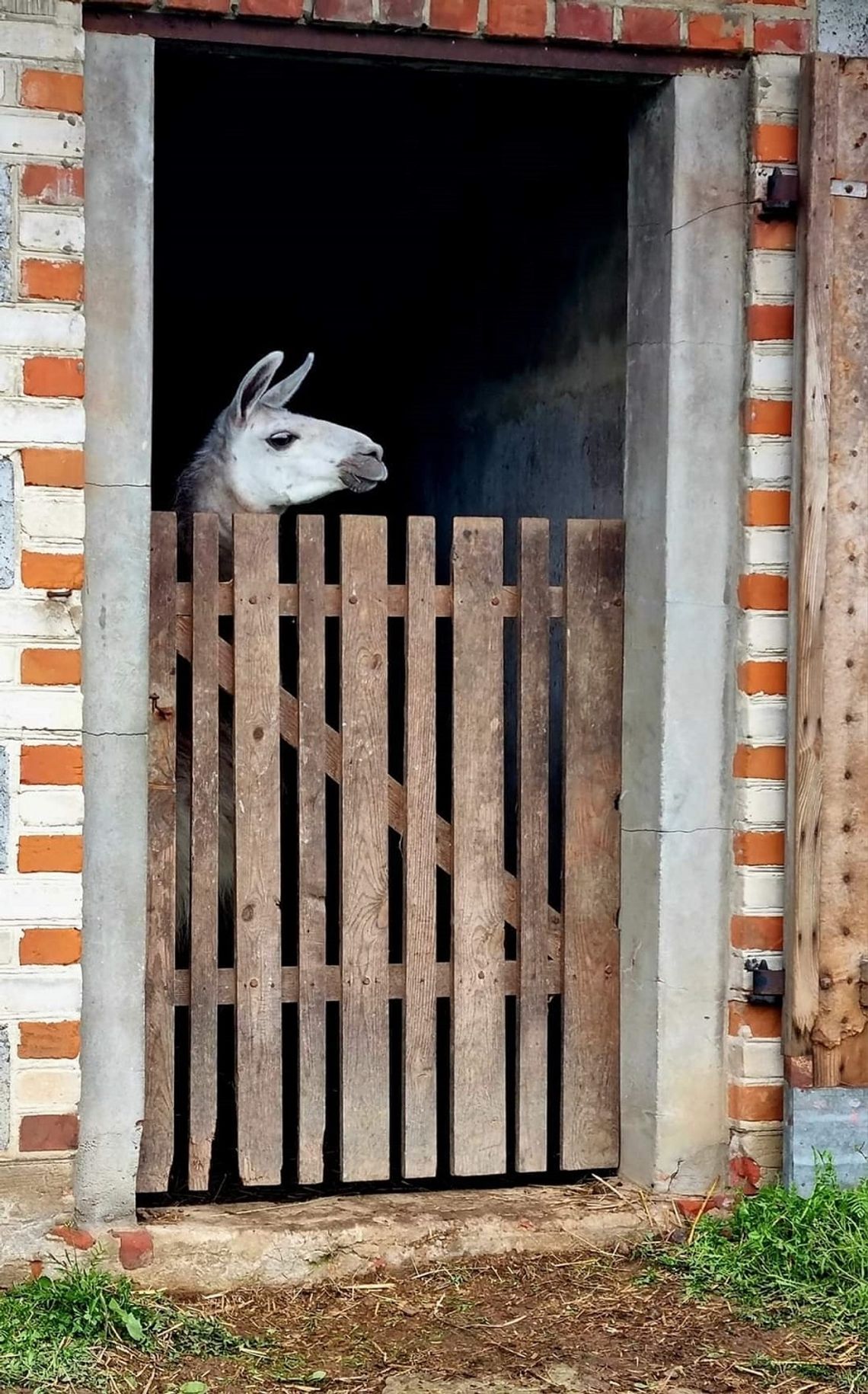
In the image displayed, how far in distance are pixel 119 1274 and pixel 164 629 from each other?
5.25ft

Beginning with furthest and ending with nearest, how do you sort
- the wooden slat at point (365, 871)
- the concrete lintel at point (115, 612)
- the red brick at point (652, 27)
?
the wooden slat at point (365, 871) → the red brick at point (652, 27) → the concrete lintel at point (115, 612)

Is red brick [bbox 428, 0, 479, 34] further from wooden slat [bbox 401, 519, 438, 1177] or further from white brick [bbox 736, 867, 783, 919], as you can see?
white brick [bbox 736, 867, 783, 919]

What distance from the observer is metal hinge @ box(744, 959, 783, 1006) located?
14.1 feet

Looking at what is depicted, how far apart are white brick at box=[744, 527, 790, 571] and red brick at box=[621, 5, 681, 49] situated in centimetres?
127

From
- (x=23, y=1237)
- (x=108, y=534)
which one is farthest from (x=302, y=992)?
(x=108, y=534)

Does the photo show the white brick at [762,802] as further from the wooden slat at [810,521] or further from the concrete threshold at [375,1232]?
the concrete threshold at [375,1232]

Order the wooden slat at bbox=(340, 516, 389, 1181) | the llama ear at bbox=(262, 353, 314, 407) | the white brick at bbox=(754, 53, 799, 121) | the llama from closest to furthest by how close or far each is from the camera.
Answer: the white brick at bbox=(754, 53, 799, 121), the wooden slat at bbox=(340, 516, 389, 1181), the llama, the llama ear at bbox=(262, 353, 314, 407)

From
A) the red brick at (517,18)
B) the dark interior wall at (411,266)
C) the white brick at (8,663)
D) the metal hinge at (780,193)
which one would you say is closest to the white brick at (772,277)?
the metal hinge at (780,193)

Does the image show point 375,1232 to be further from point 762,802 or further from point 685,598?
point 685,598

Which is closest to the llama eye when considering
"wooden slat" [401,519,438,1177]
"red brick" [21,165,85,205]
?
"wooden slat" [401,519,438,1177]

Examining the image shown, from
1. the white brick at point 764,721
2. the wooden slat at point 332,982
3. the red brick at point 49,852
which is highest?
the white brick at point 764,721

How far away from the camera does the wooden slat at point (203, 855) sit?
425 cm

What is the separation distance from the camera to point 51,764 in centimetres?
385

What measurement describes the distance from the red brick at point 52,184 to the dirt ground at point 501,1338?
2.66 metres
